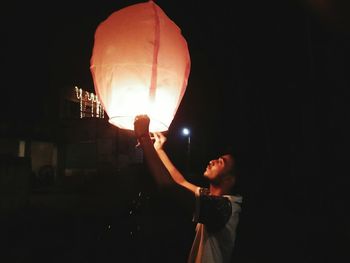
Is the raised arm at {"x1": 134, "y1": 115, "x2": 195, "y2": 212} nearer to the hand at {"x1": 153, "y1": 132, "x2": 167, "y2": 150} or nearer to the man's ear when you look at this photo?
the hand at {"x1": 153, "y1": 132, "x2": 167, "y2": 150}

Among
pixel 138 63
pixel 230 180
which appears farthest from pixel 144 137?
pixel 230 180

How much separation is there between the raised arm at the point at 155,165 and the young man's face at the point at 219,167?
795mm

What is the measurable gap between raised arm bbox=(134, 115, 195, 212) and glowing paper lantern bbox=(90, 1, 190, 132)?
0.33ft

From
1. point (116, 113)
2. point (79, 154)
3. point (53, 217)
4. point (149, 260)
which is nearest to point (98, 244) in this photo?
point (149, 260)

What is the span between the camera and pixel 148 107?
7.18 ft

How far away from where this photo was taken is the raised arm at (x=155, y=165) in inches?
85.1

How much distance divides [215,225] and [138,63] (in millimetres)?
1452

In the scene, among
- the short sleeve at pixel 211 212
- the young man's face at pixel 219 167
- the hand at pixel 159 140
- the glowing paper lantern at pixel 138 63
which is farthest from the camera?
the young man's face at pixel 219 167

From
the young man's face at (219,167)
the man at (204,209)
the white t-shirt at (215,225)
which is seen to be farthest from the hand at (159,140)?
the young man's face at (219,167)

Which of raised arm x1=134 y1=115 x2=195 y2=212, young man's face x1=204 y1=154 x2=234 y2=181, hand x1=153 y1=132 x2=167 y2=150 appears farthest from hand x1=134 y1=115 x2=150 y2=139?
young man's face x1=204 y1=154 x2=234 y2=181

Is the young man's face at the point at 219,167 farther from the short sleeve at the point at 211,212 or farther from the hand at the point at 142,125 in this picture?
the hand at the point at 142,125

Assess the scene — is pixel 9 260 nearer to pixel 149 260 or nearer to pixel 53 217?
pixel 149 260

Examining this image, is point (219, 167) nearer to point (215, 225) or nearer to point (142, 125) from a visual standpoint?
point (215, 225)

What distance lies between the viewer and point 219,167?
10.7 feet
